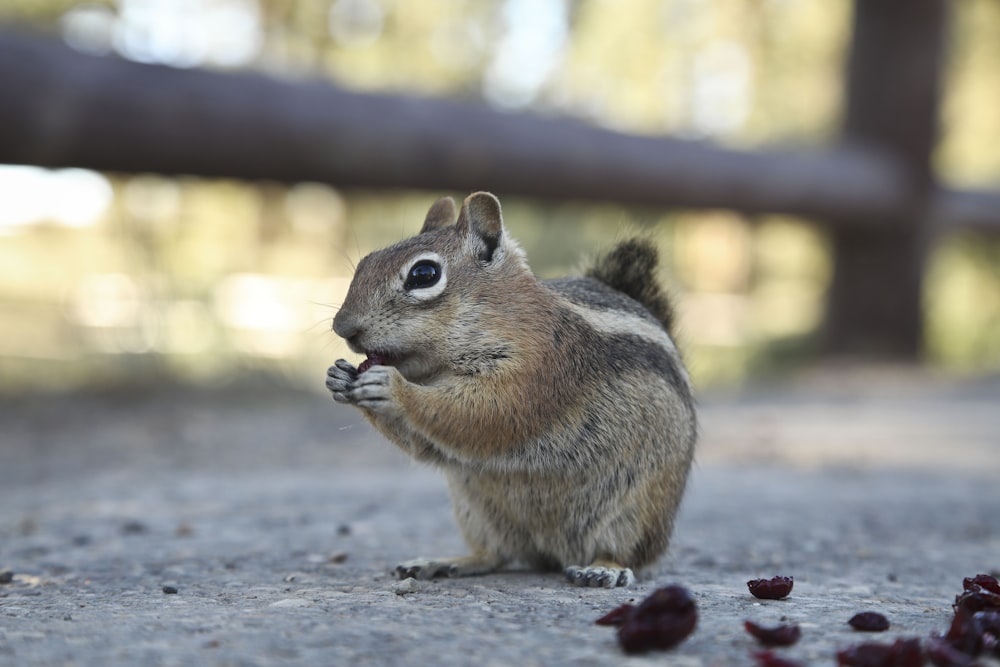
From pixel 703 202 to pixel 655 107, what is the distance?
18.9m

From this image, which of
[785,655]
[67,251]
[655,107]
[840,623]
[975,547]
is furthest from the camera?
[655,107]

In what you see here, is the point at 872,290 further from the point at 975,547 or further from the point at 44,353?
the point at 44,353

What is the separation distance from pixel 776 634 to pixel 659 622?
0.67ft

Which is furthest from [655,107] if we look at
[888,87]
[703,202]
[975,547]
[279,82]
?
[975,547]

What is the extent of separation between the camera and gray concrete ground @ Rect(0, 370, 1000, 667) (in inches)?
76.0

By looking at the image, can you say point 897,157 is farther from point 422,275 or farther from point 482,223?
point 422,275

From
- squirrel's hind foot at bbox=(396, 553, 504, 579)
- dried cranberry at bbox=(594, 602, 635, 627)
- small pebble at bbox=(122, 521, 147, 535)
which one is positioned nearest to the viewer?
dried cranberry at bbox=(594, 602, 635, 627)

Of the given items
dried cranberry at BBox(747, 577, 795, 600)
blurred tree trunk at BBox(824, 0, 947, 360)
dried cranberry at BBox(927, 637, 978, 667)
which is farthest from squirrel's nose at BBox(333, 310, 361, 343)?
blurred tree trunk at BBox(824, 0, 947, 360)

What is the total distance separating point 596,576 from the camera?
8.74 ft

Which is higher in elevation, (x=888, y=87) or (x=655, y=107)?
Answer: (x=655, y=107)

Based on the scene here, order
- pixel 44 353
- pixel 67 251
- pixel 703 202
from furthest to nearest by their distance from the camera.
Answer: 1. pixel 67 251
2. pixel 44 353
3. pixel 703 202

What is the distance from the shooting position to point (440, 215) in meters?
3.24

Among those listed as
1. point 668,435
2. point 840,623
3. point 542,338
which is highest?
point 542,338

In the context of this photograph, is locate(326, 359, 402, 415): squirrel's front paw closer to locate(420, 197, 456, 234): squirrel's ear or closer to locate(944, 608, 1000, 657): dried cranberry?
locate(420, 197, 456, 234): squirrel's ear
